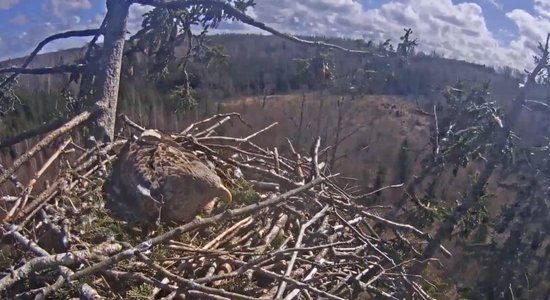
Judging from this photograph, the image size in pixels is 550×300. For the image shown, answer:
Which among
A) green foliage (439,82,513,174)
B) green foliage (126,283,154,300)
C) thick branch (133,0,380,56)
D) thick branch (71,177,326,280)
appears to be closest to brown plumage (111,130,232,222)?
thick branch (71,177,326,280)

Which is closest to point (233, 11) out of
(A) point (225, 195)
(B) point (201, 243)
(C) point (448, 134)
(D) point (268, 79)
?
(A) point (225, 195)

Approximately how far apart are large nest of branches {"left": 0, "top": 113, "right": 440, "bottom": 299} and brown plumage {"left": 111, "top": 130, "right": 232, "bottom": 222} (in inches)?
3.0

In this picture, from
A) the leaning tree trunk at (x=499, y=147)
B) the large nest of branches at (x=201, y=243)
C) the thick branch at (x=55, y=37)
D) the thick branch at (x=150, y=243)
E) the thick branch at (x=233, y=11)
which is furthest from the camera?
the leaning tree trunk at (x=499, y=147)

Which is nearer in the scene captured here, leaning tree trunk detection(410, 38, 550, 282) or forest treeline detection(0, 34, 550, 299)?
forest treeline detection(0, 34, 550, 299)

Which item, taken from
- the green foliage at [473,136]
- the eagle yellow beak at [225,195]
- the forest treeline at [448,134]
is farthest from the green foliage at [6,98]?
the green foliage at [473,136]

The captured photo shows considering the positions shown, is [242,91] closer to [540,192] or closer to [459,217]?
[540,192]

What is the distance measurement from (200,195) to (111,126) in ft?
3.29

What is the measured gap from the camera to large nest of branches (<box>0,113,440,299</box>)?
230 cm

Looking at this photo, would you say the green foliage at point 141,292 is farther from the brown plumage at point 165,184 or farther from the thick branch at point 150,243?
the brown plumage at point 165,184

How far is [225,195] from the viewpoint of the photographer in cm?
326

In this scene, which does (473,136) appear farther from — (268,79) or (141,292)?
(268,79)

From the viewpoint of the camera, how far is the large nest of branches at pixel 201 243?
2.30 metres

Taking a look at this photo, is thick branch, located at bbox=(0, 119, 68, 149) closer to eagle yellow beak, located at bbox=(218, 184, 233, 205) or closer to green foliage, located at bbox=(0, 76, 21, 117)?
eagle yellow beak, located at bbox=(218, 184, 233, 205)

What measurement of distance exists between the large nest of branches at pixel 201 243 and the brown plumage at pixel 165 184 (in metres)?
0.08
